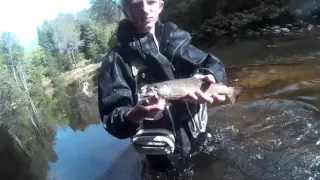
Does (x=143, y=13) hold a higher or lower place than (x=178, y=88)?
higher

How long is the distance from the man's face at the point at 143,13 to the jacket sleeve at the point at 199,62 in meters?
0.37

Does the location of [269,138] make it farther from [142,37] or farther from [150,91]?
[150,91]

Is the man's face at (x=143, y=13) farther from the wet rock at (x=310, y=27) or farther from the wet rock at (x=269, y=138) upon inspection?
the wet rock at (x=310, y=27)

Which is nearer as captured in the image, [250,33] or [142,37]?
[142,37]

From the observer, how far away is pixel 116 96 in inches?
95.9

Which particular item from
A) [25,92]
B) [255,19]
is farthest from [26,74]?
[255,19]

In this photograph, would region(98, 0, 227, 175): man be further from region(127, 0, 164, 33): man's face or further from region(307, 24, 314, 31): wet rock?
region(307, 24, 314, 31): wet rock

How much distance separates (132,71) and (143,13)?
20.0 inches

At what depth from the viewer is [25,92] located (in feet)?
110

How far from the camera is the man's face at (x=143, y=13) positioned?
2.54 meters

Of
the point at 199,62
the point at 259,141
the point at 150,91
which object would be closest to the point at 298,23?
the point at 259,141

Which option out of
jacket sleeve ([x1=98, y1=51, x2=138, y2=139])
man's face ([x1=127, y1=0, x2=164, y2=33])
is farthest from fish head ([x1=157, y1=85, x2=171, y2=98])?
man's face ([x1=127, y1=0, x2=164, y2=33])

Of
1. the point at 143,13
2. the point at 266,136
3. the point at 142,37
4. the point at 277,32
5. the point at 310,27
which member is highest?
the point at 143,13

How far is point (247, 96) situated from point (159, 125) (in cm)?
402
